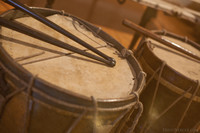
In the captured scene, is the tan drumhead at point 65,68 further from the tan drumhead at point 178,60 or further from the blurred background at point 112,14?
the blurred background at point 112,14

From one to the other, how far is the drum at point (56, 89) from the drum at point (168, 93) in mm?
375

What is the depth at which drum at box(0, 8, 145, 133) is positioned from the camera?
33.1 inches

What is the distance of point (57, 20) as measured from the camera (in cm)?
143

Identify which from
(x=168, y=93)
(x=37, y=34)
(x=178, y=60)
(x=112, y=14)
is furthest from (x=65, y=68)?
(x=112, y=14)

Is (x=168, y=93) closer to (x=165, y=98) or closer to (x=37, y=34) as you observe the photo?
(x=165, y=98)

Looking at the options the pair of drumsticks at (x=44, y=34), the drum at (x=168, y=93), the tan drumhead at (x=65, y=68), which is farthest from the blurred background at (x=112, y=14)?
the drum at (x=168, y=93)

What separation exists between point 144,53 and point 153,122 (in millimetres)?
620

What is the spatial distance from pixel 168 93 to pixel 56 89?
1.03 metres

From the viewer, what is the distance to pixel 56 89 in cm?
80

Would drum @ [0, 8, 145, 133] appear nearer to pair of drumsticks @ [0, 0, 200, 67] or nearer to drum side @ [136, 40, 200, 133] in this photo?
pair of drumsticks @ [0, 0, 200, 67]

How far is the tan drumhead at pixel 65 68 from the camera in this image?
94 cm

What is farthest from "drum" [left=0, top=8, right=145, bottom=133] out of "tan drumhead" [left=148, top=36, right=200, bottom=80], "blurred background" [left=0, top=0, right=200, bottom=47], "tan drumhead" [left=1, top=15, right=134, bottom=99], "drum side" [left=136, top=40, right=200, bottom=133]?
"blurred background" [left=0, top=0, right=200, bottom=47]

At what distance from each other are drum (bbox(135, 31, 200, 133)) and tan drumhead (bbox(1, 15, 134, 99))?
374mm

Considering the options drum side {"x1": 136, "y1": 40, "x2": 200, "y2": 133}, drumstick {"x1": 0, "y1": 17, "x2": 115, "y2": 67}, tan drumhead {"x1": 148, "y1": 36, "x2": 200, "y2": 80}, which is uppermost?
tan drumhead {"x1": 148, "y1": 36, "x2": 200, "y2": 80}
